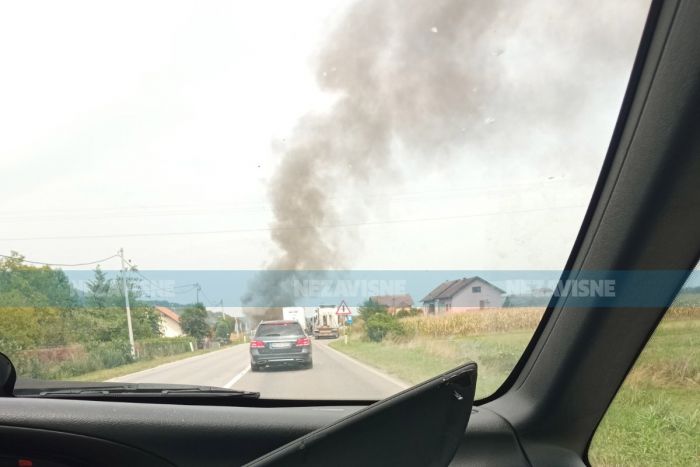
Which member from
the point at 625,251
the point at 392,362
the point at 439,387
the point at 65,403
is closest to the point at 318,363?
the point at 392,362

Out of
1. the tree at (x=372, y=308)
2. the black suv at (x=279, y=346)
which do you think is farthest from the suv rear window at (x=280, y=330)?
the tree at (x=372, y=308)

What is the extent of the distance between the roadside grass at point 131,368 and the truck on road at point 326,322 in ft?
2.32

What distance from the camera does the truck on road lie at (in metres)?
4.46

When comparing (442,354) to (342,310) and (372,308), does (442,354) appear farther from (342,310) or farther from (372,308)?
(342,310)

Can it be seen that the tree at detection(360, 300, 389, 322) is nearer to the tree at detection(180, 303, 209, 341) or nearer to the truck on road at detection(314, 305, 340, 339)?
the truck on road at detection(314, 305, 340, 339)

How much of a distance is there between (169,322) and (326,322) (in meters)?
1.08

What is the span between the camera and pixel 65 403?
12.9 ft

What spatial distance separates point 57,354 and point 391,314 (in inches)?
86.6

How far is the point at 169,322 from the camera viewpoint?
4625mm

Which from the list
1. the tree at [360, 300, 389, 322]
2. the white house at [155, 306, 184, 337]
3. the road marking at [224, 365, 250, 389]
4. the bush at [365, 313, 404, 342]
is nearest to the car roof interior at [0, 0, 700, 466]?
the road marking at [224, 365, 250, 389]

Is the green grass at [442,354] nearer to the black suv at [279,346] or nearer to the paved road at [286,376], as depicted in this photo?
the paved road at [286,376]

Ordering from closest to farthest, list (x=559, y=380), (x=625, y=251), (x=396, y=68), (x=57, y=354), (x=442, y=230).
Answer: (x=625, y=251), (x=559, y=380), (x=396, y=68), (x=442, y=230), (x=57, y=354)

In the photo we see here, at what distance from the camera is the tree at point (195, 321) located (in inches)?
179

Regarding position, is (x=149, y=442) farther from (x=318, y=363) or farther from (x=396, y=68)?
(x=396, y=68)
